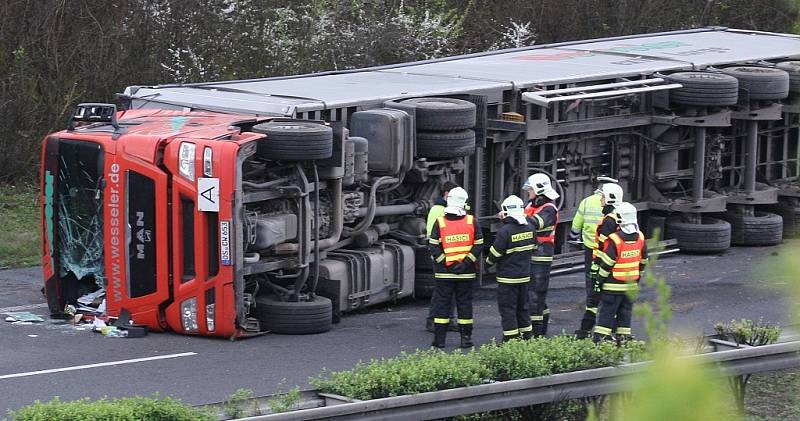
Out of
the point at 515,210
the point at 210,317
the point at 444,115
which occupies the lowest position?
the point at 210,317

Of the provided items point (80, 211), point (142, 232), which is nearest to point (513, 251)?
point (142, 232)

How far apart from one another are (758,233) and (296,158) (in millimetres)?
6943

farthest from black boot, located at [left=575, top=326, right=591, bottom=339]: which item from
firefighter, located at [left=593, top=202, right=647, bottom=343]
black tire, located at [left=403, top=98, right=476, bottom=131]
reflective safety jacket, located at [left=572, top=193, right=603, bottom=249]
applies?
black tire, located at [left=403, top=98, right=476, bottom=131]

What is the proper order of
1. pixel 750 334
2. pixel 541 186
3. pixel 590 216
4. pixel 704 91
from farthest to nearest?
pixel 704 91
pixel 590 216
pixel 541 186
pixel 750 334

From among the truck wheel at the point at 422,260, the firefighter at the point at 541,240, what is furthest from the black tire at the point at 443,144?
the firefighter at the point at 541,240

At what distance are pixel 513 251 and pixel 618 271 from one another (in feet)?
2.77

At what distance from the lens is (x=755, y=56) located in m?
16.0

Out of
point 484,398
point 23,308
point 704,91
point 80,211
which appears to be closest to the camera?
point 484,398

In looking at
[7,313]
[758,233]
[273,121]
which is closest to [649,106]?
[758,233]

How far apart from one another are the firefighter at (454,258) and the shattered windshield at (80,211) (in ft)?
9.26

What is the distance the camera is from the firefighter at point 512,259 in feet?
34.0

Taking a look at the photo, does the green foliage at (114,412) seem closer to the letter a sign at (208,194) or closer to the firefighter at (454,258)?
the letter a sign at (208,194)

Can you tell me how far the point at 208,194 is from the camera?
10.2 meters

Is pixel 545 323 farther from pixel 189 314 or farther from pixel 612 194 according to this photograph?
pixel 189 314
